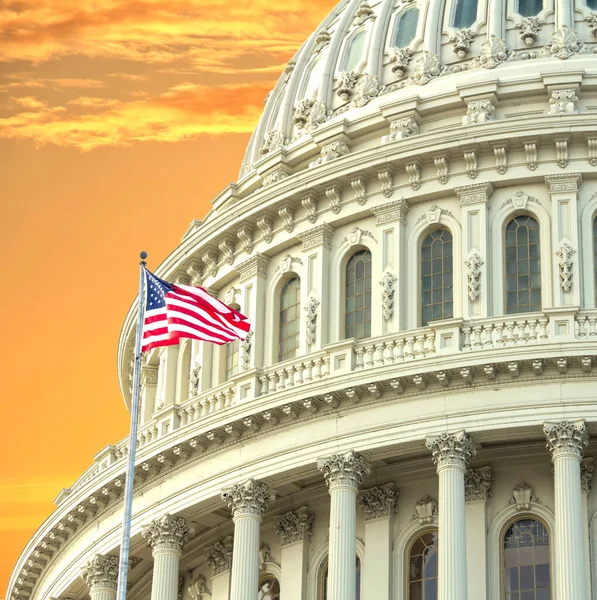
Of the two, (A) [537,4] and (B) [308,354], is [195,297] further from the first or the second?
(A) [537,4]

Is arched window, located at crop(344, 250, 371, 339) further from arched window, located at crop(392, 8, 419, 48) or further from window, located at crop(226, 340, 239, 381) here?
arched window, located at crop(392, 8, 419, 48)

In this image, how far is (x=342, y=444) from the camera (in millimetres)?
53719

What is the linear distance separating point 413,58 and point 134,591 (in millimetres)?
19319

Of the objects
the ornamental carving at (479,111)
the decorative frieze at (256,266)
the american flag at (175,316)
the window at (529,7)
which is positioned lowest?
the american flag at (175,316)

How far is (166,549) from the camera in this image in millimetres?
57344

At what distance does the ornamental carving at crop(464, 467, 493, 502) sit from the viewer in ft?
176

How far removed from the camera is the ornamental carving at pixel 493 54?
6406cm

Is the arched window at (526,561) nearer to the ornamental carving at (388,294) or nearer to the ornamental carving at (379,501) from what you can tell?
the ornamental carving at (379,501)

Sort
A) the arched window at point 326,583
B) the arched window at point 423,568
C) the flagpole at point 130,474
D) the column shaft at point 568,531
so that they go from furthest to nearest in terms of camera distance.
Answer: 1. the arched window at point 326,583
2. the arched window at point 423,568
3. the column shaft at point 568,531
4. the flagpole at point 130,474

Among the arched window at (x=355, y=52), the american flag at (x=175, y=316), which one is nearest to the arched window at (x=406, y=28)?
the arched window at (x=355, y=52)

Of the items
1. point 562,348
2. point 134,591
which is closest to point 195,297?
point 562,348

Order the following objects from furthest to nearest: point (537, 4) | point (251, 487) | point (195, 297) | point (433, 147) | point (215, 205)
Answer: point (215, 205)
point (537, 4)
point (433, 147)
point (251, 487)
point (195, 297)

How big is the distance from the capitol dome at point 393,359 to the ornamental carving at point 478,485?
0.08 metres

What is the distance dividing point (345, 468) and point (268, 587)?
5942 mm
